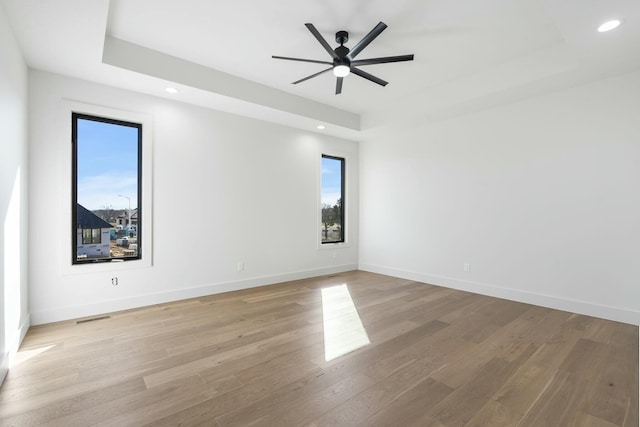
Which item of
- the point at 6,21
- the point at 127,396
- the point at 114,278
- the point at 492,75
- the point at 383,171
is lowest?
the point at 127,396

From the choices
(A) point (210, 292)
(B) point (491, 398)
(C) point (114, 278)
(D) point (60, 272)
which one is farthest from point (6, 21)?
(B) point (491, 398)

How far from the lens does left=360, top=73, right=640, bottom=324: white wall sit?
133 inches

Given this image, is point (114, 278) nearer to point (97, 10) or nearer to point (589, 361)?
point (97, 10)

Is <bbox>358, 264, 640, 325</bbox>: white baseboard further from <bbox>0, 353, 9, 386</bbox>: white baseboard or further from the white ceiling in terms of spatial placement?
<bbox>0, 353, 9, 386</bbox>: white baseboard

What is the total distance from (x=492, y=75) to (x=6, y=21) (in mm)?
4772

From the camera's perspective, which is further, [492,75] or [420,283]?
[420,283]

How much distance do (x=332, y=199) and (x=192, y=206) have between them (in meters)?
2.75

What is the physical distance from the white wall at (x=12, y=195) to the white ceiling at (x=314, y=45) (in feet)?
1.04

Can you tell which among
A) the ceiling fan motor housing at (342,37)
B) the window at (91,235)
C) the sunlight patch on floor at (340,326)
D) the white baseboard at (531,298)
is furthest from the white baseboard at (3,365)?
the white baseboard at (531,298)

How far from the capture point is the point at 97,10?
7.60ft

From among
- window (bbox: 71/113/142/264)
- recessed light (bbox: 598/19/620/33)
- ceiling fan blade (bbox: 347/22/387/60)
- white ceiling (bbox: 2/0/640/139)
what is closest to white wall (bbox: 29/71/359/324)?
window (bbox: 71/113/142/264)

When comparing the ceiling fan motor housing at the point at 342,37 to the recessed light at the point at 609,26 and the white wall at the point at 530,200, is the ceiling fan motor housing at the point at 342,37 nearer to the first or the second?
the recessed light at the point at 609,26

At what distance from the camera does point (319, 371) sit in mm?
2273

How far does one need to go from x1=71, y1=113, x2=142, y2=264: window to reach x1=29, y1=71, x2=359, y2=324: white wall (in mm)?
166
